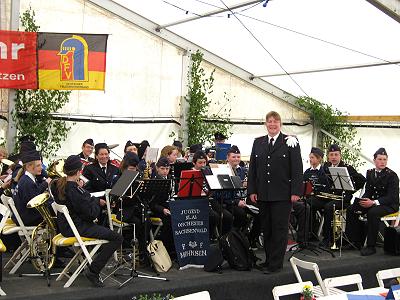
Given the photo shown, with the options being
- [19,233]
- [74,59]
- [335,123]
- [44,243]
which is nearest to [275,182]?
[44,243]

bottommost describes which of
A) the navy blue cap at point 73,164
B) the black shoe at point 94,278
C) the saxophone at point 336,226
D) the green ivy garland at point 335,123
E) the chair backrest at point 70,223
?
the black shoe at point 94,278

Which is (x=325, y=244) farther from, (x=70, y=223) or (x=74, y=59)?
(x=74, y=59)

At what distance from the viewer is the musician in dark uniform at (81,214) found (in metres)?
5.36

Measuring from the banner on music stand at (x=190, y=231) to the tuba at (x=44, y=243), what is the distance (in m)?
1.48

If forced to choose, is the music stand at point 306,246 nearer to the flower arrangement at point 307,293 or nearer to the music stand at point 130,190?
the music stand at point 130,190

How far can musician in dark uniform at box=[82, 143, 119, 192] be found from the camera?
22.8 ft

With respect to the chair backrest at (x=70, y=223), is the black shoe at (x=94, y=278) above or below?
below

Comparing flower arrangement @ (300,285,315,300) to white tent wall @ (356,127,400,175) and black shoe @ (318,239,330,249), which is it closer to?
black shoe @ (318,239,330,249)

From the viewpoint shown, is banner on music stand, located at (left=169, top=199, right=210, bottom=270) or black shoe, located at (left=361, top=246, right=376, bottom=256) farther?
black shoe, located at (left=361, top=246, right=376, bottom=256)

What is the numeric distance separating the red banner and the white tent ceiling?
8.10ft

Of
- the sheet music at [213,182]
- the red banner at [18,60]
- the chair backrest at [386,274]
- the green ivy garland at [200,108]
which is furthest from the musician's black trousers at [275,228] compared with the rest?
the green ivy garland at [200,108]

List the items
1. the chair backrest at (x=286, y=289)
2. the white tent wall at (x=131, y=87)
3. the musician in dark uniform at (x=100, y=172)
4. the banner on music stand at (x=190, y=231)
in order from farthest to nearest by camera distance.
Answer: the white tent wall at (x=131, y=87) < the musician in dark uniform at (x=100, y=172) < the banner on music stand at (x=190, y=231) < the chair backrest at (x=286, y=289)

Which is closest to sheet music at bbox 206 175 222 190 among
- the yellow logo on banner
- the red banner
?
the yellow logo on banner

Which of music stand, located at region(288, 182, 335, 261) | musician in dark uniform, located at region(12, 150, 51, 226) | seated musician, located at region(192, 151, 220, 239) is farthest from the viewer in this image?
music stand, located at region(288, 182, 335, 261)
